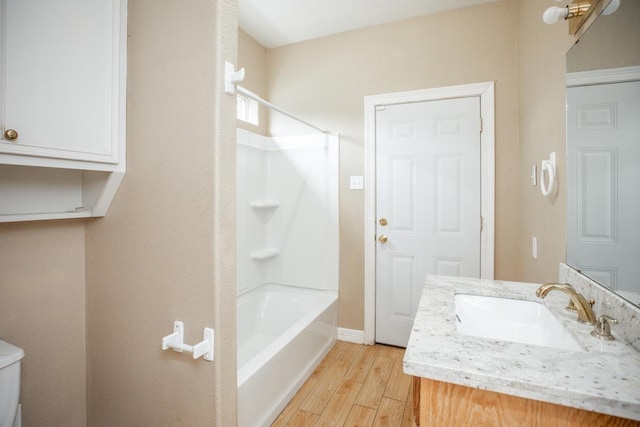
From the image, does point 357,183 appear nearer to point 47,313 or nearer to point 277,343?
point 277,343

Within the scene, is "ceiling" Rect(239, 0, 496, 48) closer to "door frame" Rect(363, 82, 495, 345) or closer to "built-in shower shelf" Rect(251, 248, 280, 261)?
"door frame" Rect(363, 82, 495, 345)

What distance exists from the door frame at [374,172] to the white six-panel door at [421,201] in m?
0.04

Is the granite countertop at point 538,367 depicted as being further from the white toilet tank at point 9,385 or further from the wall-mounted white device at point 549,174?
the white toilet tank at point 9,385

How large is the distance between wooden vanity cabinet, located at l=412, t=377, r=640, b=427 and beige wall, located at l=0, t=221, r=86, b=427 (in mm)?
1504

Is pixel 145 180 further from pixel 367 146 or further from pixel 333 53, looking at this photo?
pixel 333 53

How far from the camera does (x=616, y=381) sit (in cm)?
69

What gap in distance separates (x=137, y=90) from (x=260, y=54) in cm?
195

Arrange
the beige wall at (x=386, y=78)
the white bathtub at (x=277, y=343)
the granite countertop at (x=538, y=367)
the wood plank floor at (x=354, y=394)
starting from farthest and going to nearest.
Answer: the beige wall at (x=386, y=78) < the wood plank floor at (x=354, y=394) < the white bathtub at (x=277, y=343) < the granite countertop at (x=538, y=367)

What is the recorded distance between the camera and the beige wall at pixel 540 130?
141cm

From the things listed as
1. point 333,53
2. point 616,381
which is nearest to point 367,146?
point 333,53

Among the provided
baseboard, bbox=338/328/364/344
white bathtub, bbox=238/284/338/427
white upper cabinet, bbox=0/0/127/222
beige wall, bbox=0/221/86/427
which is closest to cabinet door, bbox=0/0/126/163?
white upper cabinet, bbox=0/0/127/222

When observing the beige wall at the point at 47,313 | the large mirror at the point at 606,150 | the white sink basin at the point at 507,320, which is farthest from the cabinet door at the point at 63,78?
the large mirror at the point at 606,150

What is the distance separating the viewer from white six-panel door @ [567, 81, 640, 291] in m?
0.88

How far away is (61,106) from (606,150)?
1.84 m
